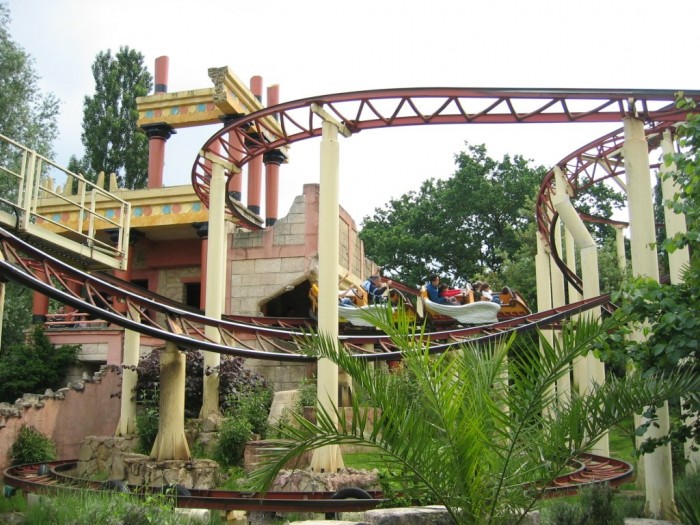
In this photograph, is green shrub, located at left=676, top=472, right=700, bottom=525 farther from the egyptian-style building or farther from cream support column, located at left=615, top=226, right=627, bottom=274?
cream support column, located at left=615, top=226, right=627, bottom=274

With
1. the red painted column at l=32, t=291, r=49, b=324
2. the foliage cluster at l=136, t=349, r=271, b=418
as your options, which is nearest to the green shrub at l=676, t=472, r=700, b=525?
the foliage cluster at l=136, t=349, r=271, b=418

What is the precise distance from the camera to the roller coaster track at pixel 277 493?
688 cm

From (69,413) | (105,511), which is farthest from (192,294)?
(105,511)

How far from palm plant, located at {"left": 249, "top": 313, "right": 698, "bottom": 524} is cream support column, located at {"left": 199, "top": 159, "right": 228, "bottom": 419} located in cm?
699

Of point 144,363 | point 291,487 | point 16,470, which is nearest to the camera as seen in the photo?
point 291,487

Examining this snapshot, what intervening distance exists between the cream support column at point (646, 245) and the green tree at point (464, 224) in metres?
22.9

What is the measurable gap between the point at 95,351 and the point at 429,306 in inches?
279

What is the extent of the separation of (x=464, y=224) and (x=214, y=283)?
2230 centimetres

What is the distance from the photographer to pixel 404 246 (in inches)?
1335

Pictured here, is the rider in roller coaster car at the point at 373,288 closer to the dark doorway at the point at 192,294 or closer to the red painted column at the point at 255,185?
the red painted column at the point at 255,185

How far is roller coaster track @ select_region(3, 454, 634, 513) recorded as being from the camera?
6.88 metres

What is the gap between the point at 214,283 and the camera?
41.3ft

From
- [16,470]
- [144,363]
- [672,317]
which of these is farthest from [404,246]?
[672,317]

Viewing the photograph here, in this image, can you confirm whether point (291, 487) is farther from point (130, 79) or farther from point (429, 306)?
point (130, 79)
